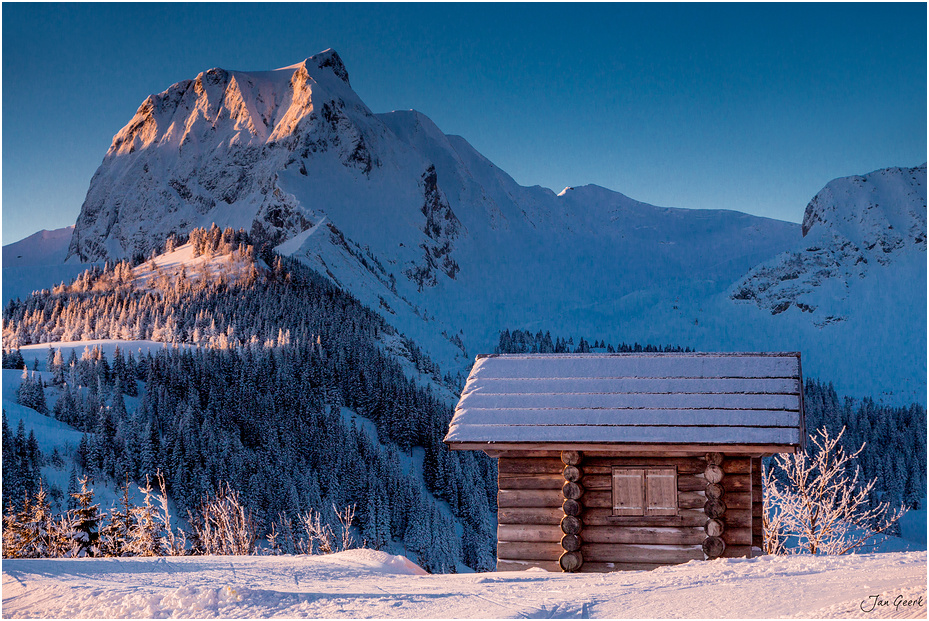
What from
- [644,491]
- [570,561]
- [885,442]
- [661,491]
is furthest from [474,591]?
[885,442]

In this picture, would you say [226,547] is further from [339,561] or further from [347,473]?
[347,473]

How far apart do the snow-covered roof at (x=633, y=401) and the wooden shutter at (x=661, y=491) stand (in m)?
0.76

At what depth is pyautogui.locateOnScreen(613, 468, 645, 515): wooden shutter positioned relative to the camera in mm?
12789

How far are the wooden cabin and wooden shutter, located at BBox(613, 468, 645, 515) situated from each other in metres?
0.02

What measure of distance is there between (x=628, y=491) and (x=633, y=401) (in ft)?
4.77

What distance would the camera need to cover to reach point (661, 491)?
502 inches

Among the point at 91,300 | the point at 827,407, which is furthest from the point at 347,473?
the point at 827,407

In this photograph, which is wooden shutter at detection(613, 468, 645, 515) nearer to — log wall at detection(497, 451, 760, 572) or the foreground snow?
log wall at detection(497, 451, 760, 572)

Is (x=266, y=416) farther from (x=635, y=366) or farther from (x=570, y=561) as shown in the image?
(x=570, y=561)

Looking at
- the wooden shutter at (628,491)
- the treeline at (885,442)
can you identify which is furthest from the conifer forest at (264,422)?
the wooden shutter at (628,491)

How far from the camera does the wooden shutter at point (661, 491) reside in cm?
1268

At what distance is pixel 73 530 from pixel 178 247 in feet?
515
